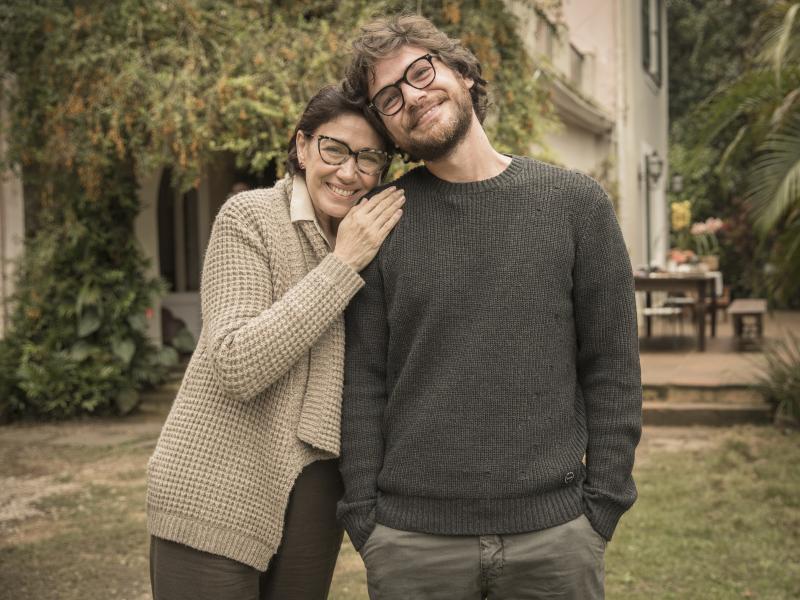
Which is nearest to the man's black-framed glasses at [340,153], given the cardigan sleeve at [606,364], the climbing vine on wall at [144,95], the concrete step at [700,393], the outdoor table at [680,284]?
the cardigan sleeve at [606,364]

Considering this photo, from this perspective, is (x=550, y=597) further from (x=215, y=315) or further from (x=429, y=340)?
(x=215, y=315)

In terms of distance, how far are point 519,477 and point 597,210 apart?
1.98 ft

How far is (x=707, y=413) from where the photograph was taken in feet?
26.9

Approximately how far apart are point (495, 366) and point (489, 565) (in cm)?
41

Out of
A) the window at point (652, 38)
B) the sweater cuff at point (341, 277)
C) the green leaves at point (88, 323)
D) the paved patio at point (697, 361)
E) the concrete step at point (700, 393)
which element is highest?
the window at point (652, 38)

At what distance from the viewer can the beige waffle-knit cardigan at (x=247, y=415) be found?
2.05 meters

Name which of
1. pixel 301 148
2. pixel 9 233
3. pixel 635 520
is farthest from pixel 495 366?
pixel 9 233

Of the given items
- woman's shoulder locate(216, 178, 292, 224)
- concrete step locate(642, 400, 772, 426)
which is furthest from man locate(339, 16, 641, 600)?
concrete step locate(642, 400, 772, 426)

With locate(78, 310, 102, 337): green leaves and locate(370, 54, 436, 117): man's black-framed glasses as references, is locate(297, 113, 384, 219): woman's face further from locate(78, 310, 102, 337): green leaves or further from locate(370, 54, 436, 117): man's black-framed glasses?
locate(78, 310, 102, 337): green leaves

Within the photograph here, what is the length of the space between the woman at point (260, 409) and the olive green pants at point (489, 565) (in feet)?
0.80

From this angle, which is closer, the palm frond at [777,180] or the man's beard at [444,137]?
the man's beard at [444,137]

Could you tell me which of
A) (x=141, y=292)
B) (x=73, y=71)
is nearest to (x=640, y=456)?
(x=141, y=292)

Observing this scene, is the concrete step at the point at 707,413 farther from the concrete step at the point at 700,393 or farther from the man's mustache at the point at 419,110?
the man's mustache at the point at 419,110

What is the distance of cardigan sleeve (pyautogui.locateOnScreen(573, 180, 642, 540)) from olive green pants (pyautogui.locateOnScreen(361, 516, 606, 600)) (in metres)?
0.09
